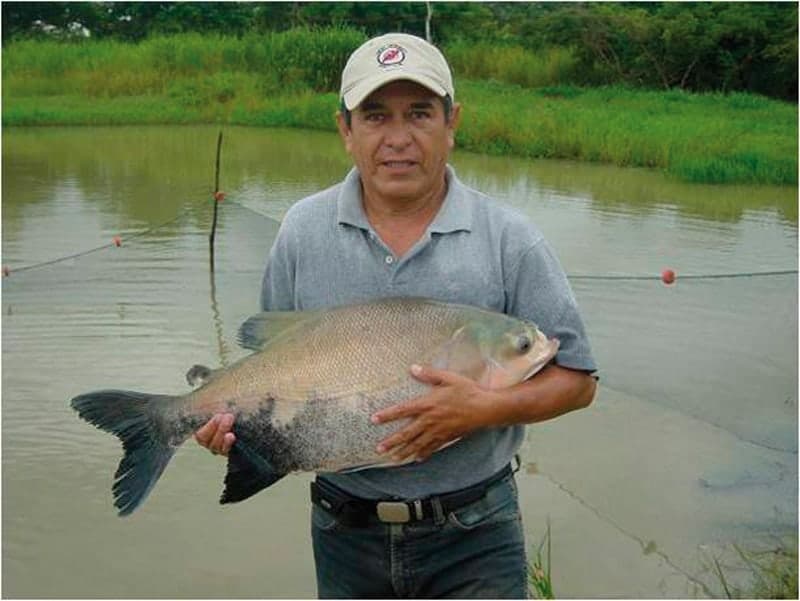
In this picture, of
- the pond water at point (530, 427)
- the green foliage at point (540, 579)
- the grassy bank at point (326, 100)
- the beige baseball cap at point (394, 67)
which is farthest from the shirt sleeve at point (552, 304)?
the grassy bank at point (326, 100)

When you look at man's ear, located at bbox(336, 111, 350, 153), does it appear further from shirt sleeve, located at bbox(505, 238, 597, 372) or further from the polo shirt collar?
shirt sleeve, located at bbox(505, 238, 597, 372)

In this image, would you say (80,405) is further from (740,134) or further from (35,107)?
(35,107)

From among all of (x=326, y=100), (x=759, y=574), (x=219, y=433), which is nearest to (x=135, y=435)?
(x=219, y=433)

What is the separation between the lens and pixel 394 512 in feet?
6.03

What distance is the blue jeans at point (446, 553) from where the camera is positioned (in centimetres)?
185

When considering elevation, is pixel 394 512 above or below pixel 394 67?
below

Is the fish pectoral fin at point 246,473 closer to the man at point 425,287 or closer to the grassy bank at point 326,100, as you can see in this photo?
the man at point 425,287

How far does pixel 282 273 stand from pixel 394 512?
488mm

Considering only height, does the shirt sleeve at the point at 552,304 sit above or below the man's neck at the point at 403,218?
below

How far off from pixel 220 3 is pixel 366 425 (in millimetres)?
28244

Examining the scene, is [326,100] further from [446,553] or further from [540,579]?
[446,553]

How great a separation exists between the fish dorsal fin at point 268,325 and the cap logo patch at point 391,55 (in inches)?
17.6

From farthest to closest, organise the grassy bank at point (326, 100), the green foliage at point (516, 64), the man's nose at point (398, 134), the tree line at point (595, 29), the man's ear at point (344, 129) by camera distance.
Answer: the green foliage at point (516, 64), the tree line at point (595, 29), the grassy bank at point (326, 100), the man's ear at point (344, 129), the man's nose at point (398, 134)

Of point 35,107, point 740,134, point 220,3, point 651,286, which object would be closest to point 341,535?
point 651,286
